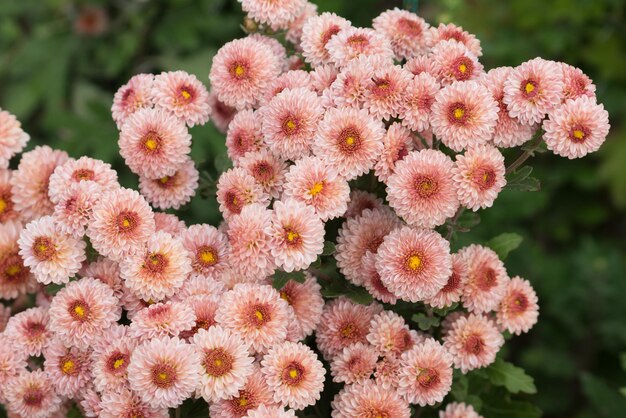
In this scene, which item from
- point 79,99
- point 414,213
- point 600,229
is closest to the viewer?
point 414,213

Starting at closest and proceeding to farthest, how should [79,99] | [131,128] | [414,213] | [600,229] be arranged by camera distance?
1. [414,213]
2. [131,128]
3. [79,99]
4. [600,229]

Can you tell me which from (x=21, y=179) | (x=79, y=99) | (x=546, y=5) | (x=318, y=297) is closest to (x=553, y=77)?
(x=318, y=297)

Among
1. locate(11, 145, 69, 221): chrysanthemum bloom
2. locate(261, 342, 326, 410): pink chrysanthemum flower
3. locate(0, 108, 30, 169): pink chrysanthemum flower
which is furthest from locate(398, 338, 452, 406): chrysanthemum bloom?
locate(0, 108, 30, 169): pink chrysanthemum flower

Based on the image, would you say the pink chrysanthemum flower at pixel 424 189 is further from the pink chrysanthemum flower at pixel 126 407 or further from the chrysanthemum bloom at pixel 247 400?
the pink chrysanthemum flower at pixel 126 407

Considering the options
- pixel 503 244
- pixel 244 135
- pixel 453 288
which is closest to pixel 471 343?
pixel 453 288

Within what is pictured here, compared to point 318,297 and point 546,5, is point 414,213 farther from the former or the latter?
point 546,5

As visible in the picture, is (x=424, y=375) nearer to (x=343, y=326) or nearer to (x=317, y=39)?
(x=343, y=326)

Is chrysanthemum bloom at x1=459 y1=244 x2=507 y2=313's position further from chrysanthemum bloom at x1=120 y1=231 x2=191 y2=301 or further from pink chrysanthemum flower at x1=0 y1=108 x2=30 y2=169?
pink chrysanthemum flower at x1=0 y1=108 x2=30 y2=169

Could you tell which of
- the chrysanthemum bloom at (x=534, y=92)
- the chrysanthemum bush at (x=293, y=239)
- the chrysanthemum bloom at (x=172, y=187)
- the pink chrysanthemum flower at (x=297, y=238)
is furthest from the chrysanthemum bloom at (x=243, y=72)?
the chrysanthemum bloom at (x=534, y=92)
